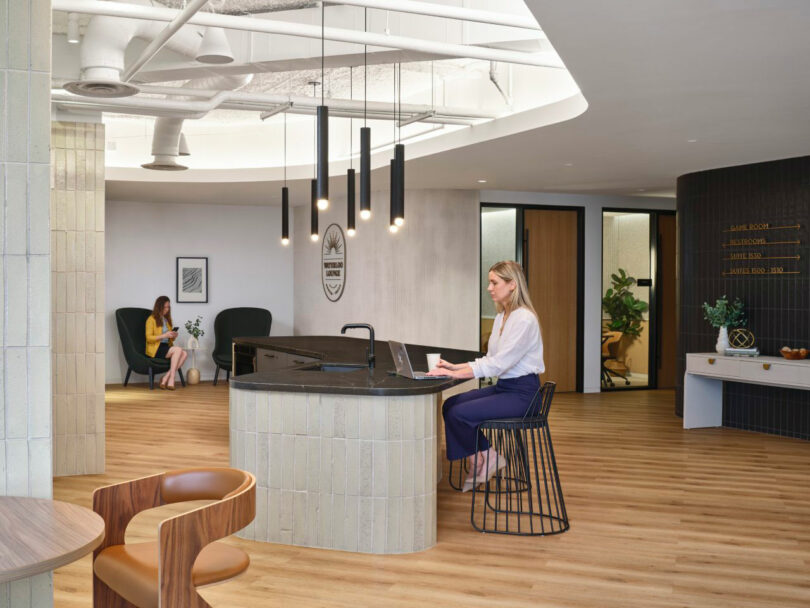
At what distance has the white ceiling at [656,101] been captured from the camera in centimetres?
390

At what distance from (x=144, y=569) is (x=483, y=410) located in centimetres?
255

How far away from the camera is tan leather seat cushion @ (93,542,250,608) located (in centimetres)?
263

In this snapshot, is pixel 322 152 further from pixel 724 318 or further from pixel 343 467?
pixel 724 318

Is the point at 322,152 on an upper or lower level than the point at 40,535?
upper

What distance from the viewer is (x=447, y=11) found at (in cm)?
446

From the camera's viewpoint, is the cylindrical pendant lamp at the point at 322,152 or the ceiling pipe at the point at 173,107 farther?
the ceiling pipe at the point at 173,107

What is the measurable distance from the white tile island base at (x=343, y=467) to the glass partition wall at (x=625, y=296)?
286 inches

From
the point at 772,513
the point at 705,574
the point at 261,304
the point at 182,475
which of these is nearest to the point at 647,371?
the point at 261,304

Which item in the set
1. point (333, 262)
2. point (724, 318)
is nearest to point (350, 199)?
point (724, 318)

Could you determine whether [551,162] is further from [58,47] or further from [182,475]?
[182,475]

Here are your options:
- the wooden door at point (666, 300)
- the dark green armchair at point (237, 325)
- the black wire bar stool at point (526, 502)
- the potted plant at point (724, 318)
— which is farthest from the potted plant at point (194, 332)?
the black wire bar stool at point (526, 502)

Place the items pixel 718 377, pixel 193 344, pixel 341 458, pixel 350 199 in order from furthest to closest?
pixel 193 344, pixel 718 377, pixel 350 199, pixel 341 458

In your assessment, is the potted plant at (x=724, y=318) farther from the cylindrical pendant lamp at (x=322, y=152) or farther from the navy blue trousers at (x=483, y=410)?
the cylindrical pendant lamp at (x=322, y=152)

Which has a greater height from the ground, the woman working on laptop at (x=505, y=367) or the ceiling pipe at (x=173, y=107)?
the ceiling pipe at (x=173, y=107)
